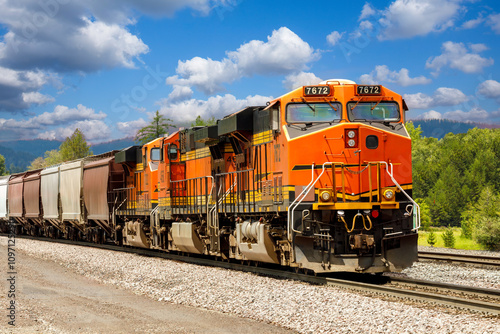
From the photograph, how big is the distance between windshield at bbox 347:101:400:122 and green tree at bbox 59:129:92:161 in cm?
9483

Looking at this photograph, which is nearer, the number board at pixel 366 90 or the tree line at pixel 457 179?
the number board at pixel 366 90

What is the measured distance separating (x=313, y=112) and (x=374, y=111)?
1.35 meters

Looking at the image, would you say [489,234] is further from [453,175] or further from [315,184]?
[453,175]

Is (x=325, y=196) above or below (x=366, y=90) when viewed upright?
below

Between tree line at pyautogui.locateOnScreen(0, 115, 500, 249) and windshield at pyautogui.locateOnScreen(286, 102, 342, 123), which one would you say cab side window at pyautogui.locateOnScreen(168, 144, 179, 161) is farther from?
tree line at pyautogui.locateOnScreen(0, 115, 500, 249)

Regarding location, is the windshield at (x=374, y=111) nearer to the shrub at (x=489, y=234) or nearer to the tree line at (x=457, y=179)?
the shrub at (x=489, y=234)

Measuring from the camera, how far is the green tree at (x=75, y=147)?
336 ft

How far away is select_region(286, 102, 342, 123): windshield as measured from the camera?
40.9 ft

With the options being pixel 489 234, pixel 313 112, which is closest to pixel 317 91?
pixel 313 112

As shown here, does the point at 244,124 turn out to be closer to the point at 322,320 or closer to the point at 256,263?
the point at 256,263

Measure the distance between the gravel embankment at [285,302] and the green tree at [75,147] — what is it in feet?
296

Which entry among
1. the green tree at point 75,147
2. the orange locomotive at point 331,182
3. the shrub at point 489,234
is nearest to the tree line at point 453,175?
the green tree at point 75,147

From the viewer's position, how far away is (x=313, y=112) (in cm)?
1251

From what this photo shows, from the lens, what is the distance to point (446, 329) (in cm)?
729
